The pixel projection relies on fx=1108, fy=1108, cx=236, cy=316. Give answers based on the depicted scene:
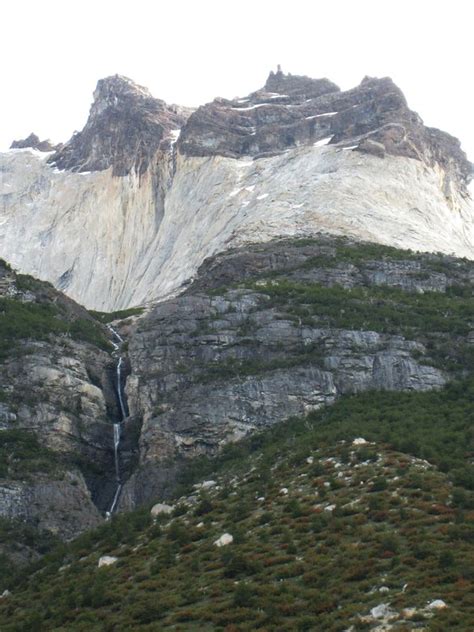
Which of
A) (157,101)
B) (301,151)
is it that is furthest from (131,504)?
(157,101)

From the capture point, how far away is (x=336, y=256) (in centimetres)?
9369

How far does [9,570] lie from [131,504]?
36.8 feet

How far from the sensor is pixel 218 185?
439 feet

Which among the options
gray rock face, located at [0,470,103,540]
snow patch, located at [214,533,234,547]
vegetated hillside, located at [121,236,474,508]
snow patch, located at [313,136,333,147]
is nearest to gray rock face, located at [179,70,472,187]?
snow patch, located at [313,136,333,147]

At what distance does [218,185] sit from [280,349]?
198 feet

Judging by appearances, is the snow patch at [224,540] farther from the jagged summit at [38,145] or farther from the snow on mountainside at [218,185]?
the jagged summit at [38,145]

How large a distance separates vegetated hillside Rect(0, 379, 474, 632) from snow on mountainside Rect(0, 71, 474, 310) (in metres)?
50.0

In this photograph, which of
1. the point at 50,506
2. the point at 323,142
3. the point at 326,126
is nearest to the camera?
the point at 50,506

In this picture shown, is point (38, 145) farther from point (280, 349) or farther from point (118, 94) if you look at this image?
point (280, 349)

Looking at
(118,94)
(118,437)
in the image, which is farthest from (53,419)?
(118,94)

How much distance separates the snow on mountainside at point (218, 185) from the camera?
11494cm

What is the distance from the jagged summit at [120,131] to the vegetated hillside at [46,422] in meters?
69.8

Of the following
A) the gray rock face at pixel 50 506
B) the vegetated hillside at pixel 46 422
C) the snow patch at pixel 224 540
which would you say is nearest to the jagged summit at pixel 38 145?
the vegetated hillside at pixel 46 422

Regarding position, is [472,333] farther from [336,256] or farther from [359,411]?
[336,256]
